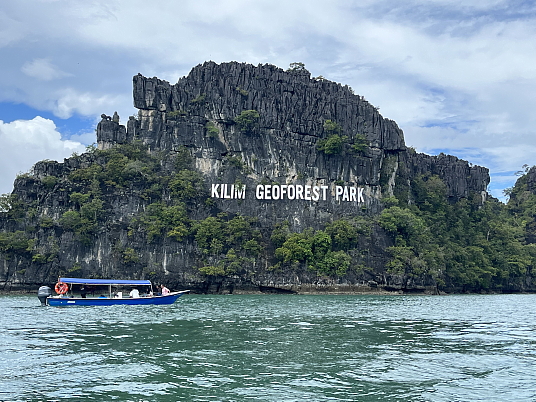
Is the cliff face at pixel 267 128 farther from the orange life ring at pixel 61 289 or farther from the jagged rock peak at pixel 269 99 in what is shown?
the orange life ring at pixel 61 289

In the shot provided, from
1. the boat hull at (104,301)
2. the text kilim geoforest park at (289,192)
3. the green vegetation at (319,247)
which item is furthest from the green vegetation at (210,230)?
the boat hull at (104,301)

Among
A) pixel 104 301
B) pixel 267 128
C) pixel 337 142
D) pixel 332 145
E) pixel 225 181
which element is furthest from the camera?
pixel 267 128

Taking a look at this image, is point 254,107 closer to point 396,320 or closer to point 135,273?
point 135,273

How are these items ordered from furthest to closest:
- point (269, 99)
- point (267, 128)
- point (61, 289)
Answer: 1. point (269, 99)
2. point (267, 128)
3. point (61, 289)

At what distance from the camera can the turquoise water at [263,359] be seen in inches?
601

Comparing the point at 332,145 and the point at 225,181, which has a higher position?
the point at 332,145

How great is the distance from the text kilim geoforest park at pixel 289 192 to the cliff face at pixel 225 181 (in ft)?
0.51

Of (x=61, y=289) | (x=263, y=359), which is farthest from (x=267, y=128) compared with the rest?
(x=263, y=359)

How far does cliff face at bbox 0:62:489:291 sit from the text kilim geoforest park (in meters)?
0.15

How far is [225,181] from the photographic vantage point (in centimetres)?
7869

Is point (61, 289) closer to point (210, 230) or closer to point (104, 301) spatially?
point (104, 301)

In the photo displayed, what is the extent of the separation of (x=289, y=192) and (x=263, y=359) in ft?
199

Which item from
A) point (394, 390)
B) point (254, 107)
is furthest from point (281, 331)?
point (254, 107)

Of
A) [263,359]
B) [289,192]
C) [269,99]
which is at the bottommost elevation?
[263,359]
